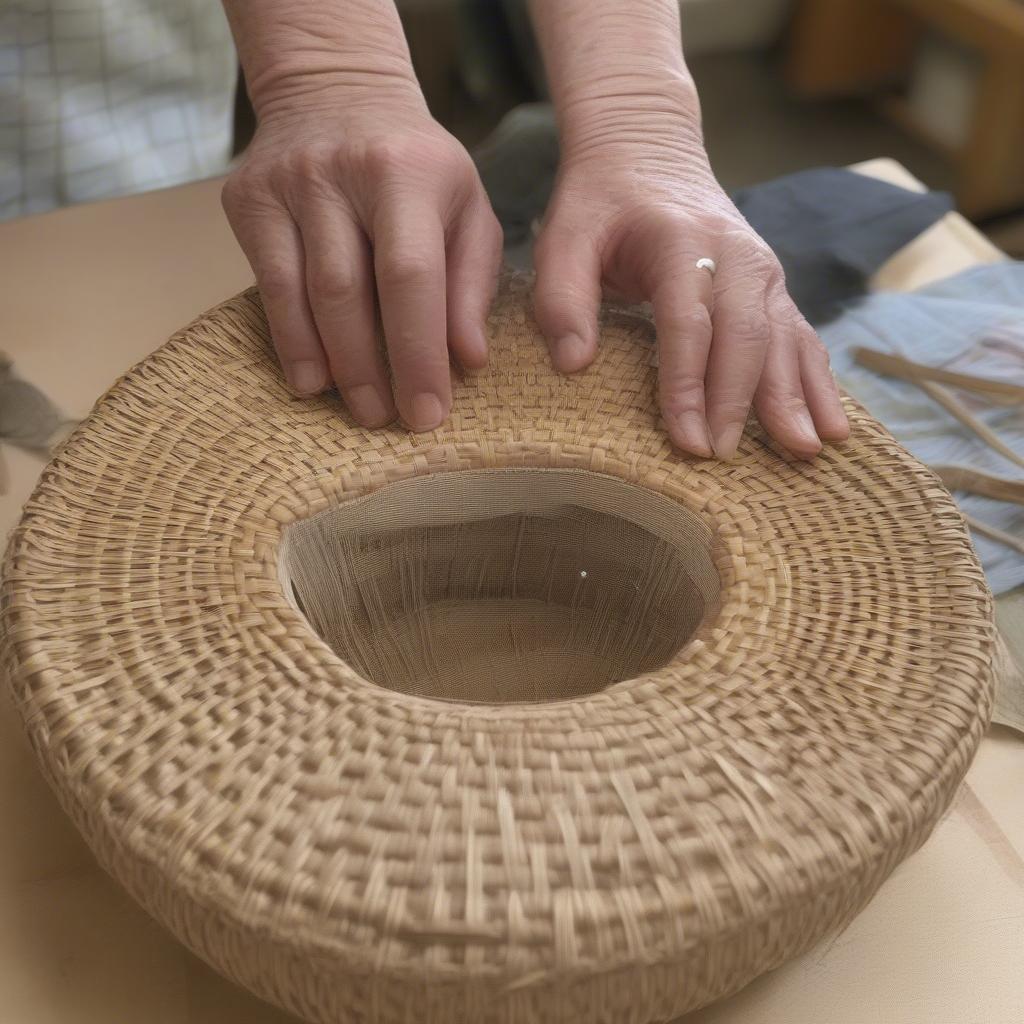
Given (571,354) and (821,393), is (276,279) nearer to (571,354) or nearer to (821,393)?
(571,354)

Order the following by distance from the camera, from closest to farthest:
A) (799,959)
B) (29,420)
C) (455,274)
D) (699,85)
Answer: (799,959) < (455,274) < (29,420) < (699,85)

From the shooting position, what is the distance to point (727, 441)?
0.63m

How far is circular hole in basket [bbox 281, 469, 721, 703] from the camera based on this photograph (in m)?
0.64

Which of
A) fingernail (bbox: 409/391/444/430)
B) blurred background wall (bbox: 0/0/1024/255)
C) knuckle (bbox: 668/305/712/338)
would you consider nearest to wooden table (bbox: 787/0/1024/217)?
blurred background wall (bbox: 0/0/1024/255)

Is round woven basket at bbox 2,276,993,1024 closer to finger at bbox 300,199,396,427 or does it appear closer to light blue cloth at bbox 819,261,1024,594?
finger at bbox 300,199,396,427

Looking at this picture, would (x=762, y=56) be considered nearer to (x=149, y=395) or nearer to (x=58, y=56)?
(x=58, y=56)

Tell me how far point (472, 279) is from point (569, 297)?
0.06 metres

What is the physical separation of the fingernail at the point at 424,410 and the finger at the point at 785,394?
6.9 inches

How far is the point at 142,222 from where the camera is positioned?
1062 mm

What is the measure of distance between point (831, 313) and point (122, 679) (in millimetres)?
712

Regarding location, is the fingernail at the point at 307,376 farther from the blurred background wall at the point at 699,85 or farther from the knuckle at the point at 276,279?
the blurred background wall at the point at 699,85

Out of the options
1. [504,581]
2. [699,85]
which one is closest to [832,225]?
[504,581]

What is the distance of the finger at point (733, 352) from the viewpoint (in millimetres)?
637

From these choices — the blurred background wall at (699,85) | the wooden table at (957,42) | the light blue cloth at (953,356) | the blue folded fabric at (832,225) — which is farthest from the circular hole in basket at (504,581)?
the wooden table at (957,42)
